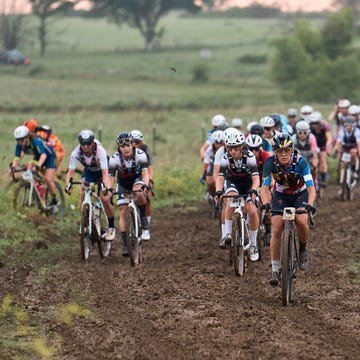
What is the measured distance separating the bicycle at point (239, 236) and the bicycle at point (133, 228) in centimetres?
162

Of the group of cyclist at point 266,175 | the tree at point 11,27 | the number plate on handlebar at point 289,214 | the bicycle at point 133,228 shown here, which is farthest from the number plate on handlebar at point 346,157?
the tree at point 11,27

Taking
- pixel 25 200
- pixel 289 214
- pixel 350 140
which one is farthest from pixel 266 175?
pixel 350 140

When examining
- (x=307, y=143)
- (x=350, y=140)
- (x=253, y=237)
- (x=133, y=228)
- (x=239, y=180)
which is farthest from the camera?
(x=350, y=140)

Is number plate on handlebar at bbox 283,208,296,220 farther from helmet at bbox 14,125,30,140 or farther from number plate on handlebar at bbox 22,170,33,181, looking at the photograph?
number plate on handlebar at bbox 22,170,33,181

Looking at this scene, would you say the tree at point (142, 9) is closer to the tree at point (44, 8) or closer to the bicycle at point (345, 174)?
the tree at point (44, 8)

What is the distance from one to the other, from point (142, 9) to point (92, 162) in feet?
269

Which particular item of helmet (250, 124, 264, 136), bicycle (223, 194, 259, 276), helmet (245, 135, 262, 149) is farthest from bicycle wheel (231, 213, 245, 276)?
helmet (250, 124, 264, 136)

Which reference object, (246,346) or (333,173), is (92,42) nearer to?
(333,173)

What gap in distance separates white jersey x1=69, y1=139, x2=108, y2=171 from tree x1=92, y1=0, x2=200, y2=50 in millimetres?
79532

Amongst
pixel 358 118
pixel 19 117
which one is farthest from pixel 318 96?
pixel 358 118

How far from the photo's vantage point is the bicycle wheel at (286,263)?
10586mm

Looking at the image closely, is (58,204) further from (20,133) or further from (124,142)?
(124,142)

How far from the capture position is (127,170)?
13.7 meters

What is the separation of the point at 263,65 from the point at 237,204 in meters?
74.2
